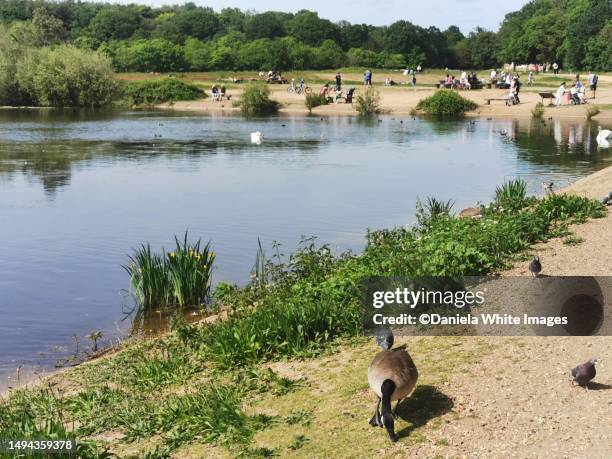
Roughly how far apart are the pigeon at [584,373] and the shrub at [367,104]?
1930 inches

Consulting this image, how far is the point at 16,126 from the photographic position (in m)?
47.6

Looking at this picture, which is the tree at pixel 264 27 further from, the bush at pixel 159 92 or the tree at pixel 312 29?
the bush at pixel 159 92

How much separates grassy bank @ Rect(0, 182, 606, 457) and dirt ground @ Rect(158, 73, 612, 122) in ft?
124

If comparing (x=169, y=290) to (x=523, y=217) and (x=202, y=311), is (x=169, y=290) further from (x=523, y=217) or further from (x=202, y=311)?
(x=523, y=217)

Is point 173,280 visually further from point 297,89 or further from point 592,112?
point 297,89

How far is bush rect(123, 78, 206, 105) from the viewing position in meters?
70.4

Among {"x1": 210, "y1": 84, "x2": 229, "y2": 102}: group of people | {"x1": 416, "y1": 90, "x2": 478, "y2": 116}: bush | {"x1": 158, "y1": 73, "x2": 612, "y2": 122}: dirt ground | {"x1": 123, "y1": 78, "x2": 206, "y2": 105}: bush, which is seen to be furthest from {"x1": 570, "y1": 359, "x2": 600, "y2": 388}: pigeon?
{"x1": 123, "y1": 78, "x2": 206, "y2": 105}: bush

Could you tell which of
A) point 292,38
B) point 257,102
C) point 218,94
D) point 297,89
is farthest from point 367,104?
point 292,38

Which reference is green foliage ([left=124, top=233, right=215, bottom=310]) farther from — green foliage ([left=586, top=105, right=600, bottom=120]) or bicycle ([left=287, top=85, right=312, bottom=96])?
bicycle ([left=287, top=85, right=312, bottom=96])

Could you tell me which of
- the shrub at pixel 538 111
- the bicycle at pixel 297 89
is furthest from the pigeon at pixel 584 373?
the bicycle at pixel 297 89

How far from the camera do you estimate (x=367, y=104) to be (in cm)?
5416

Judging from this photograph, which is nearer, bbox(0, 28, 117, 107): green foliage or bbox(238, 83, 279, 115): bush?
bbox(238, 83, 279, 115): bush

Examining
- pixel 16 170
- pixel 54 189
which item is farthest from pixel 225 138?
pixel 54 189

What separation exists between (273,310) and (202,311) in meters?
3.04
